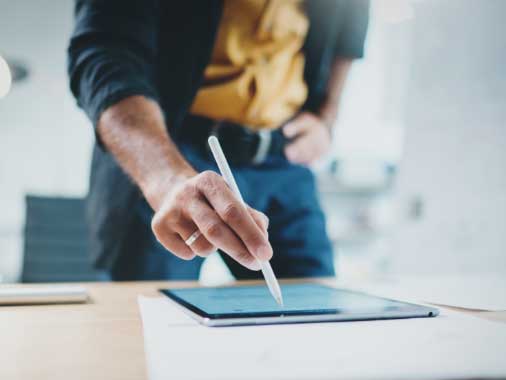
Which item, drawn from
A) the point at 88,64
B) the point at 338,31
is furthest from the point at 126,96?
the point at 338,31

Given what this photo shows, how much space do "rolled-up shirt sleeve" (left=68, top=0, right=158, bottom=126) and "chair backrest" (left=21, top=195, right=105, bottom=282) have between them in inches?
34.1

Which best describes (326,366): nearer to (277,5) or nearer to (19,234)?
(277,5)

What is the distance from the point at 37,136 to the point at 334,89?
10.7 feet

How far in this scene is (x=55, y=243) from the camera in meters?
1.59

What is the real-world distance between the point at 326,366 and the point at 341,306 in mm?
211

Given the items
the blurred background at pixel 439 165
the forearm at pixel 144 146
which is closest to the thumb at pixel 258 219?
the forearm at pixel 144 146

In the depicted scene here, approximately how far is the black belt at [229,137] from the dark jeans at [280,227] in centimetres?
2

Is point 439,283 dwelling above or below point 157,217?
below

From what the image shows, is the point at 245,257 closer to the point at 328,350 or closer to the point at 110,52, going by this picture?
the point at 328,350

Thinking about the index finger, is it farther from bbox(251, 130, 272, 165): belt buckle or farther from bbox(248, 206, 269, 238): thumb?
bbox(251, 130, 272, 165): belt buckle

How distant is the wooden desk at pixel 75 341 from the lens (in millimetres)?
336

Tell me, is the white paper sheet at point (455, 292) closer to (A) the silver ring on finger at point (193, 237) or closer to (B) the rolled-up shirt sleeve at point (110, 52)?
(A) the silver ring on finger at point (193, 237)

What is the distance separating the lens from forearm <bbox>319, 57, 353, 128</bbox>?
1.27 metres

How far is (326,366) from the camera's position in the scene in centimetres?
32
